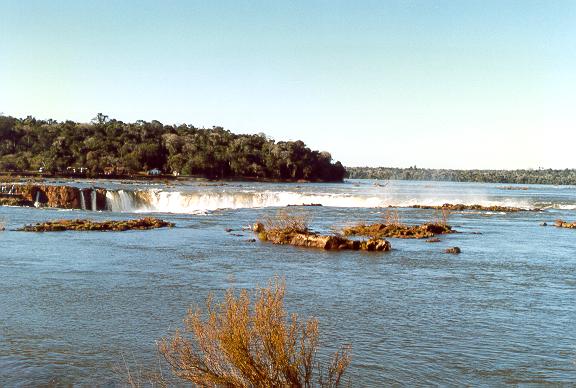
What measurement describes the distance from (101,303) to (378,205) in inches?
2240

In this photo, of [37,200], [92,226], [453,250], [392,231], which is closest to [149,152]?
[37,200]

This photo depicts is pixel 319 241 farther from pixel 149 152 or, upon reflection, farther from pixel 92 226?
pixel 149 152

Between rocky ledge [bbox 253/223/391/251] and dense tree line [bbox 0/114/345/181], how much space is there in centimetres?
10486

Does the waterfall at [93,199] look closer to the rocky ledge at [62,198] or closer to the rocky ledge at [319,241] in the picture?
the rocky ledge at [62,198]

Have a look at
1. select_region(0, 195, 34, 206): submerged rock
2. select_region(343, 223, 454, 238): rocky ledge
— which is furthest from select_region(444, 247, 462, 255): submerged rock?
select_region(0, 195, 34, 206): submerged rock

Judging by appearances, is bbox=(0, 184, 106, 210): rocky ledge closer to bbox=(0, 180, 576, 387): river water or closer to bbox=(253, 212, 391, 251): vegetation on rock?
bbox=(0, 180, 576, 387): river water

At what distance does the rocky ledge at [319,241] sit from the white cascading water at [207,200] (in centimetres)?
2284

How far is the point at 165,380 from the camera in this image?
423 inches

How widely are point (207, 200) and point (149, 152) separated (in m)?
85.1

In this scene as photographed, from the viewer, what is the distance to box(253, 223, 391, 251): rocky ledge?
29797 mm

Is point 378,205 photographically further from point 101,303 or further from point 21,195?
point 101,303

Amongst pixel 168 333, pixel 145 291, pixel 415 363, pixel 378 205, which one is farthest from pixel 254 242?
pixel 378 205

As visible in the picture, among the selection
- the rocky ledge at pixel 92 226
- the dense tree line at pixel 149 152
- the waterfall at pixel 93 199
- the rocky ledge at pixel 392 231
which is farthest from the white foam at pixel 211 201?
the dense tree line at pixel 149 152

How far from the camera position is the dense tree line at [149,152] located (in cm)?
13825
